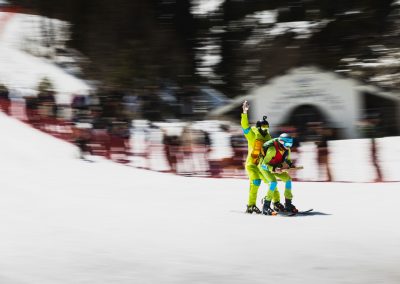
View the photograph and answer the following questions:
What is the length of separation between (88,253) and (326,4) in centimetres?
1769

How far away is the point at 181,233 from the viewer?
30.2 ft

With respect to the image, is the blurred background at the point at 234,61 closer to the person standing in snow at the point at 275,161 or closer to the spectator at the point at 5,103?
the spectator at the point at 5,103

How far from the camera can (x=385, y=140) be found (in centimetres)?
2183

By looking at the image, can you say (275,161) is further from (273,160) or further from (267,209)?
(267,209)

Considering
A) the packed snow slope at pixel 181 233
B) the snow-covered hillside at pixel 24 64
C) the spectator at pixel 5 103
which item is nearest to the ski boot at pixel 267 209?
the packed snow slope at pixel 181 233

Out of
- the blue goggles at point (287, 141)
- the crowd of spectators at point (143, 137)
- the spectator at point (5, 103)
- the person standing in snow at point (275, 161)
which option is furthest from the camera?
the spectator at point (5, 103)

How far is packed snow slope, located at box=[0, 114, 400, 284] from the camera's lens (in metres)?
7.02

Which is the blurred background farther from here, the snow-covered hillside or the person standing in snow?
the person standing in snow

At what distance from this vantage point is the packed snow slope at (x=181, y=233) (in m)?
7.02

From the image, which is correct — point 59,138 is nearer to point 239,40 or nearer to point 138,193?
point 138,193

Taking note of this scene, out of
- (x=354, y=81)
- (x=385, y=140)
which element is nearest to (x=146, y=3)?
(x=354, y=81)

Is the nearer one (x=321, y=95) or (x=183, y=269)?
(x=183, y=269)

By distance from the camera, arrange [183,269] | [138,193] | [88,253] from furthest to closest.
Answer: [138,193] → [88,253] → [183,269]

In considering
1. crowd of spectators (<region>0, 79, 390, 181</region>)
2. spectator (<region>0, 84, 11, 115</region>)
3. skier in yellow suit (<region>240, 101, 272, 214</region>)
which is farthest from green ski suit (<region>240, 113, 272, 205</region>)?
spectator (<region>0, 84, 11, 115</region>)
